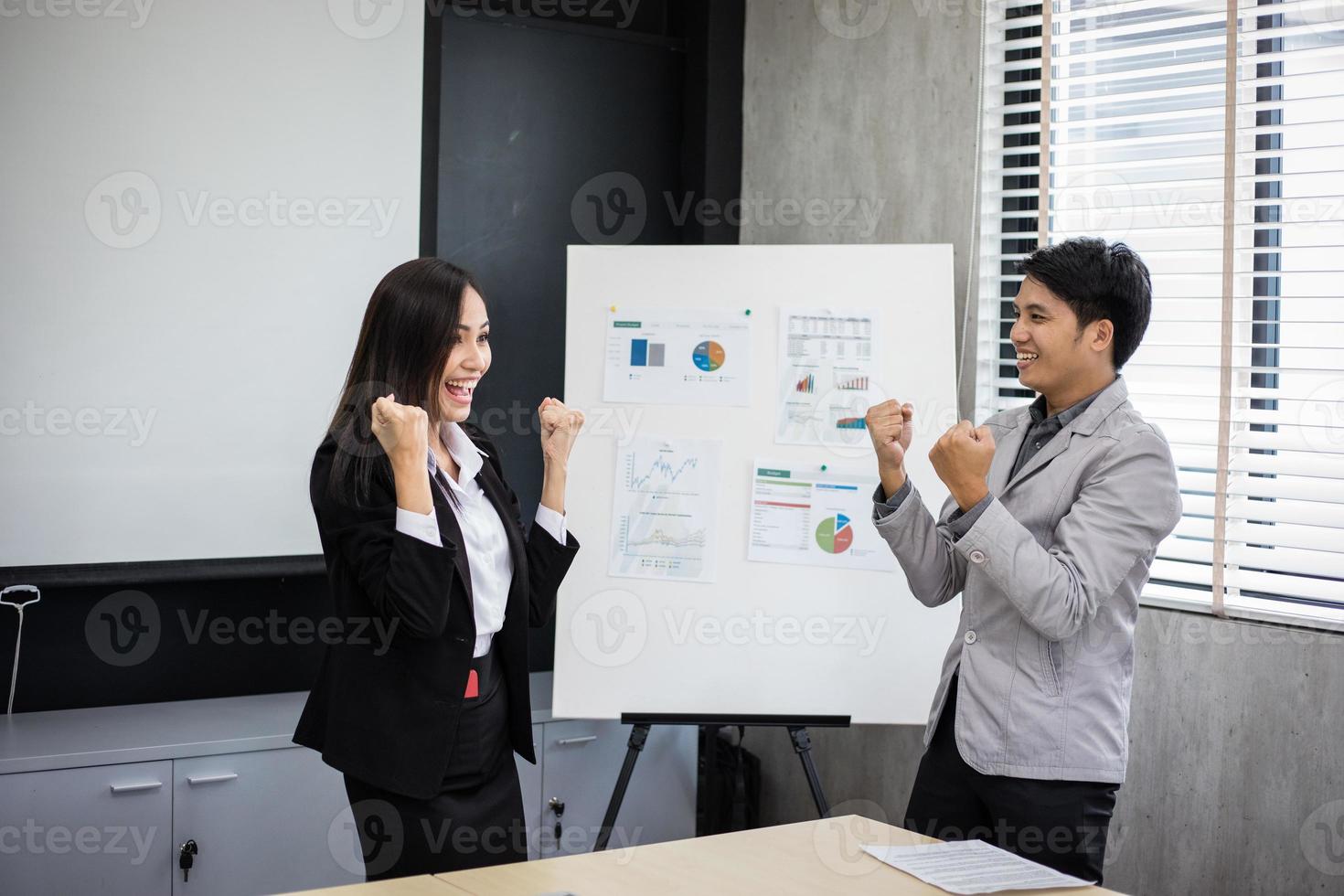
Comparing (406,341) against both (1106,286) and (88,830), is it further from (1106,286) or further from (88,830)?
(88,830)

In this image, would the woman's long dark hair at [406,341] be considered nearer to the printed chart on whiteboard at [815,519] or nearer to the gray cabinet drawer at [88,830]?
the printed chart on whiteboard at [815,519]

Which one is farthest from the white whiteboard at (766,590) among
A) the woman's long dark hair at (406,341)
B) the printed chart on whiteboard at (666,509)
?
the woman's long dark hair at (406,341)

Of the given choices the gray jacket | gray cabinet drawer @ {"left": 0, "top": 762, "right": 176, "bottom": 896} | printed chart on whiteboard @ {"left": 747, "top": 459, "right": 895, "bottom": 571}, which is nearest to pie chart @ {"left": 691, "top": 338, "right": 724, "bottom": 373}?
printed chart on whiteboard @ {"left": 747, "top": 459, "right": 895, "bottom": 571}

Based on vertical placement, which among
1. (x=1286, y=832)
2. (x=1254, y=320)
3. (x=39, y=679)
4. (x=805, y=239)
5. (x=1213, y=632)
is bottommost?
(x=1286, y=832)

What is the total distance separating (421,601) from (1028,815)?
106cm

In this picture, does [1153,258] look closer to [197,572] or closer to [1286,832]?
[1286,832]

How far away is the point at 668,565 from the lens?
3016 mm

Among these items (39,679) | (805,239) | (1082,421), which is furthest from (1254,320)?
(39,679)

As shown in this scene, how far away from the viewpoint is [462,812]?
6.40 feet

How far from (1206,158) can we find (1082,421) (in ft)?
3.93

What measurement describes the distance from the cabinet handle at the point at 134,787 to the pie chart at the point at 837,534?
168cm

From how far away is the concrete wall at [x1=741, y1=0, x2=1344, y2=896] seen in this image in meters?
2.65

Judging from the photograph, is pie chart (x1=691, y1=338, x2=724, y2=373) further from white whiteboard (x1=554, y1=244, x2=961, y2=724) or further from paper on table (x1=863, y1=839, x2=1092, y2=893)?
paper on table (x1=863, y1=839, x2=1092, y2=893)

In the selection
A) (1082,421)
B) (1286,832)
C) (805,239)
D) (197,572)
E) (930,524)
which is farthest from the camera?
(805,239)
